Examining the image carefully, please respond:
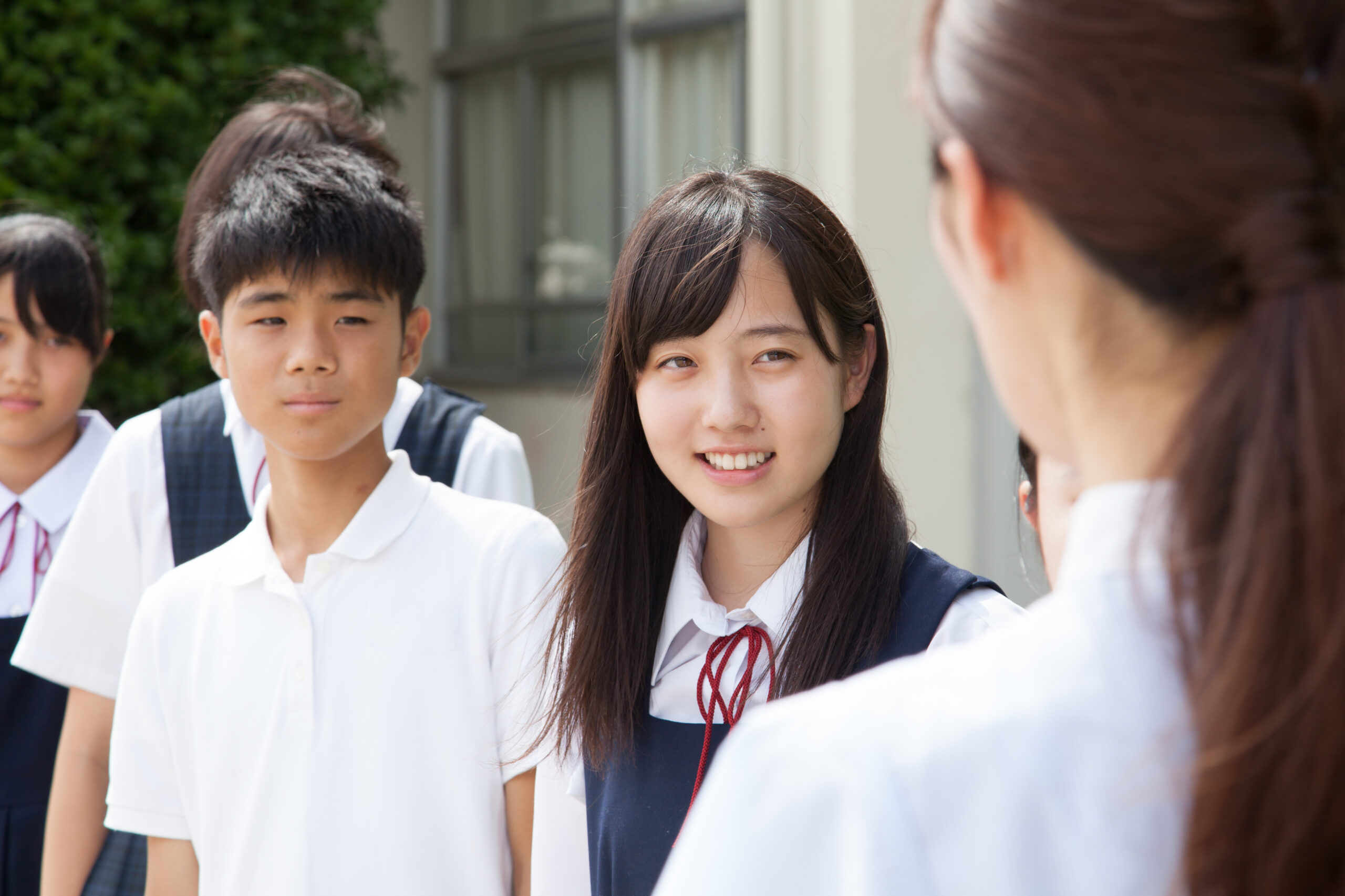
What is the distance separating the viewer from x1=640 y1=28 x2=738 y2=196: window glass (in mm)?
4888

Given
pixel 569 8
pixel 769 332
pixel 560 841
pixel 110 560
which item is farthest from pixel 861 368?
pixel 569 8

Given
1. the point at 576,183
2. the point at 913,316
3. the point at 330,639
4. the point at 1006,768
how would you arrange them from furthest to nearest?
the point at 576,183
the point at 913,316
the point at 330,639
the point at 1006,768

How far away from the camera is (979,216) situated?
2.17ft

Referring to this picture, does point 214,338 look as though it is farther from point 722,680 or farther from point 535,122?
point 535,122

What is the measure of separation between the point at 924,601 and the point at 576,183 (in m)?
4.73

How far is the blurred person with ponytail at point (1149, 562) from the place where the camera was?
56 cm

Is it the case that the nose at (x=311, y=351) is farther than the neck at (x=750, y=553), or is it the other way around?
the nose at (x=311, y=351)

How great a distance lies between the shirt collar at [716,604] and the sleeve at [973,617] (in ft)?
0.61

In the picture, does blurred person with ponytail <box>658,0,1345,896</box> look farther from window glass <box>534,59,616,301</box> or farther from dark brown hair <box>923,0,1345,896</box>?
window glass <box>534,59,616,301</box>

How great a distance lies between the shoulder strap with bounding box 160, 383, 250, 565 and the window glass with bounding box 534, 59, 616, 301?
3.52m

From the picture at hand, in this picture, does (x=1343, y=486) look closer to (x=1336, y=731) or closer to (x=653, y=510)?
(x=1336, y=731)

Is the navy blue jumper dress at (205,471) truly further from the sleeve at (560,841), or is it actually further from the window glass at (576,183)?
the window glass at (576,183)

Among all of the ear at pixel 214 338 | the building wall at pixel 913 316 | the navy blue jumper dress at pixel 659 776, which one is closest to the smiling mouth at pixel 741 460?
the navy blue jumper dress at pixel 659 776

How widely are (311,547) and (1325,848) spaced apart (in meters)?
1.49
